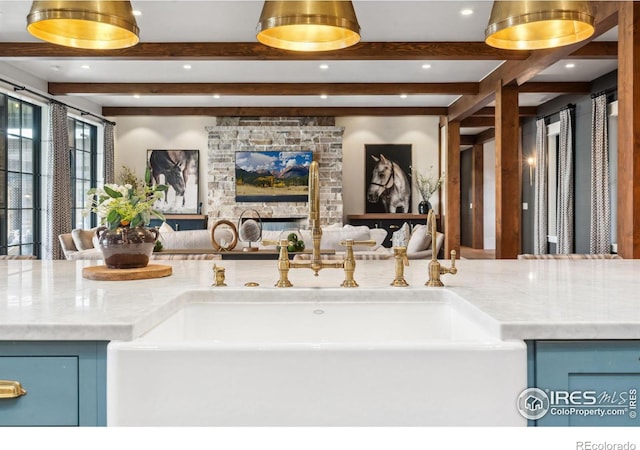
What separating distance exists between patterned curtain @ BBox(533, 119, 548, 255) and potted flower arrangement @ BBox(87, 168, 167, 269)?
319 inches

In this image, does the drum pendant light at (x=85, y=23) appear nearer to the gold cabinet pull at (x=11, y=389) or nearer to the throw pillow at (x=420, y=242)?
the gold cabinet pull at (x=11, y=389)

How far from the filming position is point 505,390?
1008 mm

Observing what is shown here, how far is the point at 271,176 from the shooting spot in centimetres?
971

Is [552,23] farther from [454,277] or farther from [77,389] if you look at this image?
[77,389]

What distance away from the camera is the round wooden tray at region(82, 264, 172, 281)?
1692 mm

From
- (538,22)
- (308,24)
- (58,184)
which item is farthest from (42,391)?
(58,184)

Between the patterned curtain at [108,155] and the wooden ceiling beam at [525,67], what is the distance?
590 cm

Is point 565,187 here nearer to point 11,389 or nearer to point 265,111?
point 265,111

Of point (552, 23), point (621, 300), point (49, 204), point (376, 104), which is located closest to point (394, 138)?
point (376, 104)

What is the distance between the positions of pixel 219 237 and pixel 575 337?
357 cm

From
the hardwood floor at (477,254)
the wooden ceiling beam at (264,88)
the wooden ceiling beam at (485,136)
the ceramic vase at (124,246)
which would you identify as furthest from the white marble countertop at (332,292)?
the wooden ceiling beam at (485,136)

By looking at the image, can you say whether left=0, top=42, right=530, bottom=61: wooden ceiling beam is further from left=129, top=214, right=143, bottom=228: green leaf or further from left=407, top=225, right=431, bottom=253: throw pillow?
left=129, top=214, right=143, bottom=228: green leaf

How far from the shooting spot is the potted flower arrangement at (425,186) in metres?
9.80

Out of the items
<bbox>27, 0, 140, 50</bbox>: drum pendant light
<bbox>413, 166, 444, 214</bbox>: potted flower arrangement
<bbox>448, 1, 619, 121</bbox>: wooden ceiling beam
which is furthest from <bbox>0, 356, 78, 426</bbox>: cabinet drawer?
<bbox>413, 166, 444, 214</bbox>: potted flower arrangement
